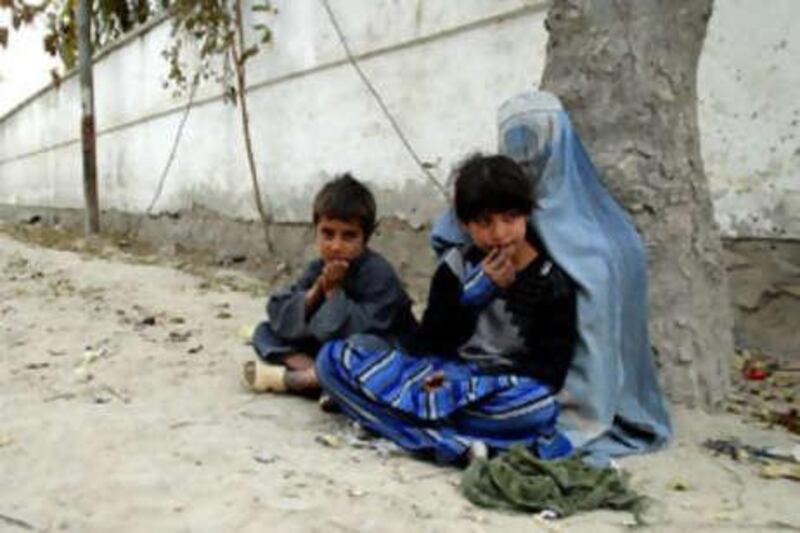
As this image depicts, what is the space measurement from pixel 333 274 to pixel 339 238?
0.12m

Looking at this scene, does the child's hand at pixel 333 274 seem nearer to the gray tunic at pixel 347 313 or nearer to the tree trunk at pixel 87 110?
the gray tunic at pixel 347 313

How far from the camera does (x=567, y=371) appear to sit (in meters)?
2.62

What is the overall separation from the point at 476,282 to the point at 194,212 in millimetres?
6320

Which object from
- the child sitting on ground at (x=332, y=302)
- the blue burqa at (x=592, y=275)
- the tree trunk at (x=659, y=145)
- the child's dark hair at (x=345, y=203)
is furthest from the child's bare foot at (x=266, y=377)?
the tree trunk at (x=659, y=145)

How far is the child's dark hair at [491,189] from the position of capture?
2.48 meters

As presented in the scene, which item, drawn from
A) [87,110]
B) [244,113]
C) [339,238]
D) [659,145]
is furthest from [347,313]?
[87,110]

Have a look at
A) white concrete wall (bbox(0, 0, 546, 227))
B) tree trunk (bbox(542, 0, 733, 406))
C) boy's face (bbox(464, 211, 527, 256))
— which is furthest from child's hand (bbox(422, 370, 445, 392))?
white concrete wall (bbox(0, 0, 546, 227))

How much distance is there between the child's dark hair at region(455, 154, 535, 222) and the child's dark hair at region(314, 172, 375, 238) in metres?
0.52

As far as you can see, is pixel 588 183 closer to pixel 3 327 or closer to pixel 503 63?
pixel 503 63

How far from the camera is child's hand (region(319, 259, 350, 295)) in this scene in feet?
9.87

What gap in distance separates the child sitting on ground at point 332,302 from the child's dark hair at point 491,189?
56 centimetres

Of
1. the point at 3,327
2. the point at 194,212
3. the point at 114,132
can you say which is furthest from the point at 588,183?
the point at 114,132

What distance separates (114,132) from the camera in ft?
36.4

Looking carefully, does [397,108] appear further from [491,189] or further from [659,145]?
[491,189]
